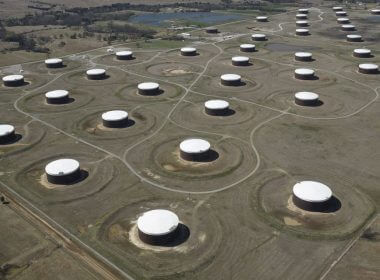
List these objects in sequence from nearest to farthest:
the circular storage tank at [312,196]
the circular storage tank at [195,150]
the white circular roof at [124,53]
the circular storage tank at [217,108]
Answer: the circular storage tank at [312,196] < the circular storage tank at [195,150] < the circular storage tank at [217,108] < the white circular roof at [124,53]

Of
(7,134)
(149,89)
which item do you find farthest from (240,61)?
(7,134)

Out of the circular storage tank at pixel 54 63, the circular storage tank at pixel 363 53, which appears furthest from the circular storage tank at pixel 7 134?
the circular storage tank at pixel 363 53

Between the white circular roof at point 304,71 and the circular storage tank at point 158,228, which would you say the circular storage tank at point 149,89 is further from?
the circular storage tank at point 158,228

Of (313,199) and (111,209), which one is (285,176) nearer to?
(313,199)

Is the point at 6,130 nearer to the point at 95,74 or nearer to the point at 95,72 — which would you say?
the point at 95,74

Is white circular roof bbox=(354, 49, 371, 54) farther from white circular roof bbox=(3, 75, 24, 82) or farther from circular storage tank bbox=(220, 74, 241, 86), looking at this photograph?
white circular roof bbox=(3, 75, 24, 82)

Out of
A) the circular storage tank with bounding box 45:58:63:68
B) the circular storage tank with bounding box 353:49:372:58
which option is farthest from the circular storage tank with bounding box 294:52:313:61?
the circular storage tank with bounding box 45:58:63:68
